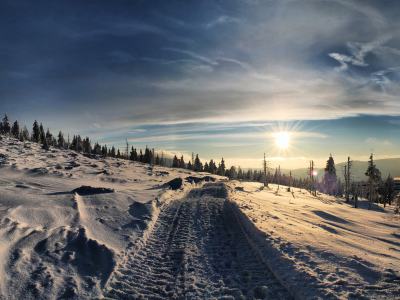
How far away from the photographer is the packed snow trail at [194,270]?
15.0 ft

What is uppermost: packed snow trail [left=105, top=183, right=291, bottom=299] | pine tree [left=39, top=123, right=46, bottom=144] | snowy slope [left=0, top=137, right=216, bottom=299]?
pine tree [left=39, top=123, right=46, bottom=144]

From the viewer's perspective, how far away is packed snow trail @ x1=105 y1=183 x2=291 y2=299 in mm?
4582

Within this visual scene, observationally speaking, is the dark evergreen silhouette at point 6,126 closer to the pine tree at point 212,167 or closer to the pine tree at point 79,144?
the pine tree at point 79,144

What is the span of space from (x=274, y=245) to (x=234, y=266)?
1753mm

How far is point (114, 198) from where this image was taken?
38.7 ft

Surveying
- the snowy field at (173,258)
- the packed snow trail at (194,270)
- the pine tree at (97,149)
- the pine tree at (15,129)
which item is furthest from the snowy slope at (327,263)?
the pine tree at (97,149)

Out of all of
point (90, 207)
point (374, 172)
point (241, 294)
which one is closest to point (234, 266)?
point (241, 294)

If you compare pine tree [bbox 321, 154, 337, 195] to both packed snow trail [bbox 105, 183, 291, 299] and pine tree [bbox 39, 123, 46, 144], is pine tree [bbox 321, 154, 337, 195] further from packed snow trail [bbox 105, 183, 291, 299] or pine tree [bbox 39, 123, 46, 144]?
pine tree [bbox 39, 123, 46, 144]

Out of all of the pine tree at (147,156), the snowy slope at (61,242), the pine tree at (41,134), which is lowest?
the snowy slope at (61,242)

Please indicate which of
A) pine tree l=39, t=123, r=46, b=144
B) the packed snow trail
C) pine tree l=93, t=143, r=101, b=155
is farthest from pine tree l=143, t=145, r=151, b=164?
the packed snow trail

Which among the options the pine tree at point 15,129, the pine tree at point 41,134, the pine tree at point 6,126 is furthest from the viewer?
the pine tree at point 41,134

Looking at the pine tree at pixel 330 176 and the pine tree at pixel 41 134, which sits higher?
the pine tree at pixel 41 134

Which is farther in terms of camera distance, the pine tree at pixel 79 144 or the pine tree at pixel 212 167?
Answer: the pine tree at pixel 212 167

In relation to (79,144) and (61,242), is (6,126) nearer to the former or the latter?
(79,144)
